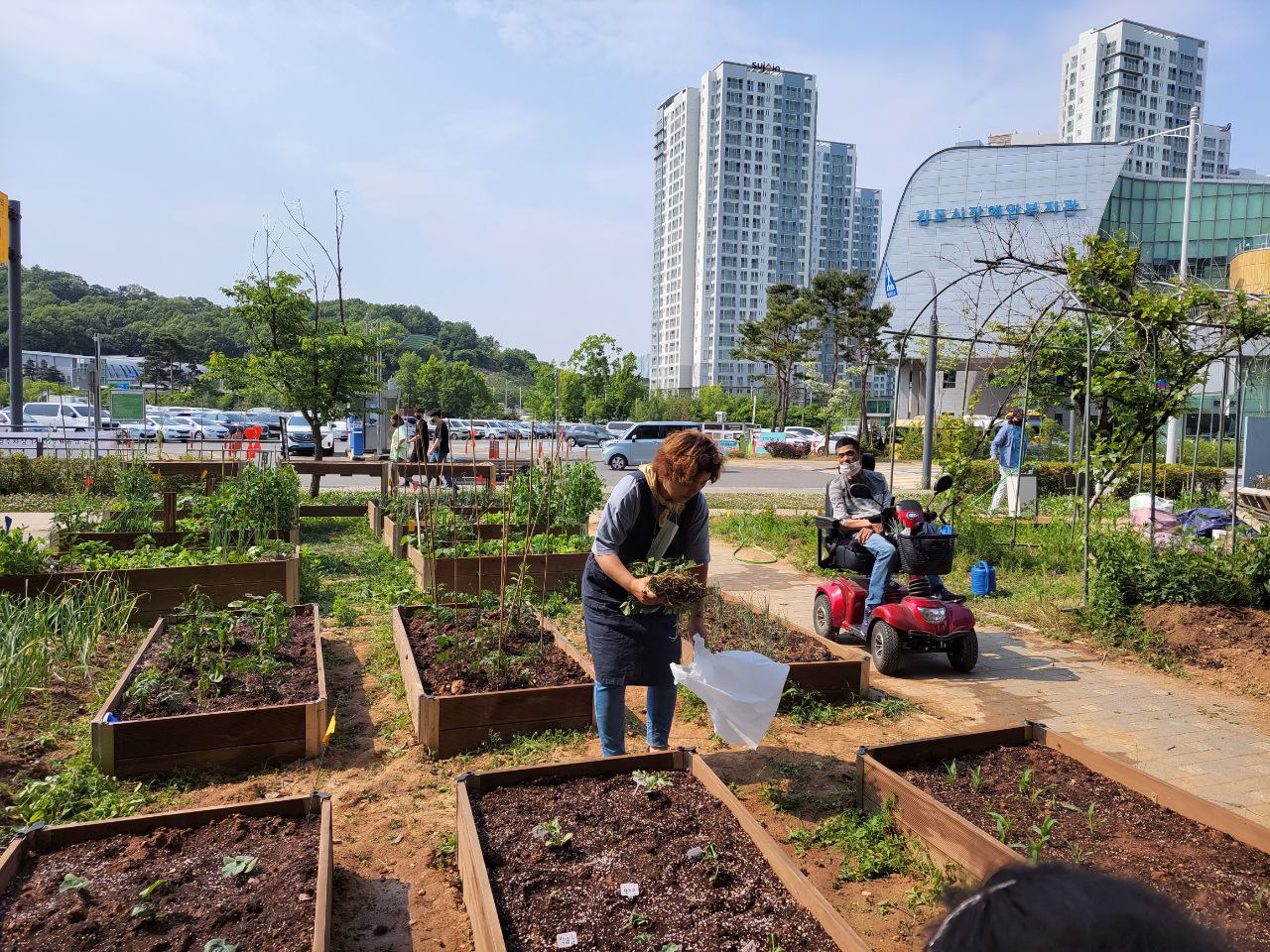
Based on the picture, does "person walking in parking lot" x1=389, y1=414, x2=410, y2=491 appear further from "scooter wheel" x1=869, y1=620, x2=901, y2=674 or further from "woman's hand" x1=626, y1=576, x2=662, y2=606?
"woman's hand" x1=626, y1=576, x2=662, y2=606

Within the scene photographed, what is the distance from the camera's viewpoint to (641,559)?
Result: 3.48 meters

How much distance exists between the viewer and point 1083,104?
409 ft

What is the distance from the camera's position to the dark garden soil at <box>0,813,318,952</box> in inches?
90.7

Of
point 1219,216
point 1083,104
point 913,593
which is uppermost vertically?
point 1083,104

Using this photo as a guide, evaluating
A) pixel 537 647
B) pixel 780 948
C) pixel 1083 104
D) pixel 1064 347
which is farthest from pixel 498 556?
pixel 1083 104

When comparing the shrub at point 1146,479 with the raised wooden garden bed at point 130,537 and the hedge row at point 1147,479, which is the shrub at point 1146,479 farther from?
the raised wooden garden bed at point 130,537

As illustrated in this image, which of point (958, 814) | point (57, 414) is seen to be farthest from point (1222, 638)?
point (57, 414)

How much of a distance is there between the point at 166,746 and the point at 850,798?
9.95ft

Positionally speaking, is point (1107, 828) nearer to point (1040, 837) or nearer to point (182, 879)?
point (1040, 837)

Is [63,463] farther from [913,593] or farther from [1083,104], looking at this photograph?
[1083,104]

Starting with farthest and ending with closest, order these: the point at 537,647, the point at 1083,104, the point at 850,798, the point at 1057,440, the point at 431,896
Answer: the point at 1083,104 → the point at 1057,440 → the point at 537,647 → the point at 850,798 → the point at 431,896

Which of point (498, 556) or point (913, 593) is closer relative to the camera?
point (913, 593)

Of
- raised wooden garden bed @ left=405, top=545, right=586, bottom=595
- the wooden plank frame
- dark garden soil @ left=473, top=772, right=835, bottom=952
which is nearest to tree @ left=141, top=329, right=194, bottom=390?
raised wooden garden bed @ left=405, top=545, right=586, bottom=595

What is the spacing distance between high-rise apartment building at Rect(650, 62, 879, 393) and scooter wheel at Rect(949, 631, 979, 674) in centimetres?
9991
